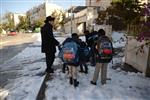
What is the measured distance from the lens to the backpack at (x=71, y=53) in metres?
7.41

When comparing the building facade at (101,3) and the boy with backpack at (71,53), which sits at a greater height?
the building facade at (101,3)

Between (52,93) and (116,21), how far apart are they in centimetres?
1711

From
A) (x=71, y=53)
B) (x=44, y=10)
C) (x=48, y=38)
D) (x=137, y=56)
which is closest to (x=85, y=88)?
(x=71, y=53)

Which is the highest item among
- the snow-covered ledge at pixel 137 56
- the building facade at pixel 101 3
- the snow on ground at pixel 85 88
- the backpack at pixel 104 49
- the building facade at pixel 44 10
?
the building facade at pixel 44 10

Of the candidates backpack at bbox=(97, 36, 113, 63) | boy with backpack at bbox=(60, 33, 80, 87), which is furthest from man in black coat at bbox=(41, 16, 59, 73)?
backpack at bbox=(97, 36, 113, 63)

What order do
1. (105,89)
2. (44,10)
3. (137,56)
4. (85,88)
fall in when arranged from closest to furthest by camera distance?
(105,89)
(85,88)
(137,56)
(44,10)

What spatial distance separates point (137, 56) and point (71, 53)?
3.49 metres

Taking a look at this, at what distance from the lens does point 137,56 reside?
10.0 metres

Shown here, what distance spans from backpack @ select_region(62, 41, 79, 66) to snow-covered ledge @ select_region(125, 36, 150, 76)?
255 cm

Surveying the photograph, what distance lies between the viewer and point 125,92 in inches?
282

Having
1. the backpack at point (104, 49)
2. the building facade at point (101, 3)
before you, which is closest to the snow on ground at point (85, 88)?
the backpack at point (104, 49)

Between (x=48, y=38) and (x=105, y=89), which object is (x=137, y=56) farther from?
(x=48, y=38)

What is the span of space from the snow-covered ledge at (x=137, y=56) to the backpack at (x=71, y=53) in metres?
2.55

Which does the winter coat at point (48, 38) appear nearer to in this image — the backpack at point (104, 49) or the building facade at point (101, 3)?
the backpack at point (104, 49)
